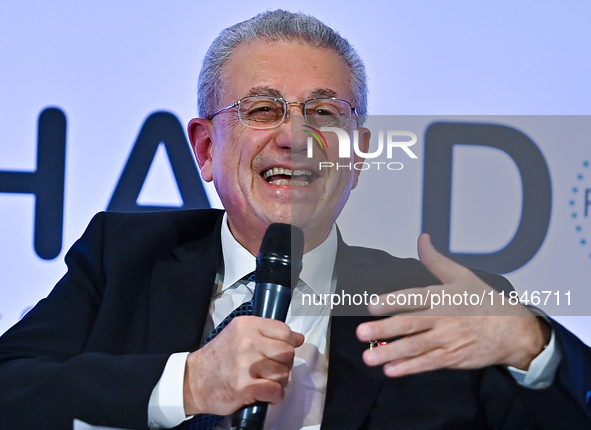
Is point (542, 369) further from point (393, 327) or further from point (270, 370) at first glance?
point (270, 370)

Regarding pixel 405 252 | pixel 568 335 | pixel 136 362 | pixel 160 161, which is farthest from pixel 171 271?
pixel 568 335

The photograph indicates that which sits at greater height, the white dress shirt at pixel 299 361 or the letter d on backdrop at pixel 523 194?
the letter d on backdrop at pixel 523 194

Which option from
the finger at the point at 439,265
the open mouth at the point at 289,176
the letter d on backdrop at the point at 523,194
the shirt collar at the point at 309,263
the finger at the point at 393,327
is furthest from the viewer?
the shirt collar at the point at 309,263

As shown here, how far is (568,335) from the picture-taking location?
1165 mm

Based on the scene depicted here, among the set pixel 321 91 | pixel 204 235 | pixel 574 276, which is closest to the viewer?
pixel 574 276

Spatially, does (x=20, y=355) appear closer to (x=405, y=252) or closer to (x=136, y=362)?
(x=136, y=362)

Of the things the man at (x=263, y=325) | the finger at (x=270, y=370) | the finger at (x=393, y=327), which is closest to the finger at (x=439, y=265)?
the man at (x=263, y=325)

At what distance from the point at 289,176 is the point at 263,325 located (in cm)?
54

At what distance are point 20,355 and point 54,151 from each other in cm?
78

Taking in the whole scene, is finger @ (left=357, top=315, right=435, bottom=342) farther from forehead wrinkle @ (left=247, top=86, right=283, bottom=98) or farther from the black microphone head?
forehead wrinkle @ (left=247, top=86, right=283, bottom=98)

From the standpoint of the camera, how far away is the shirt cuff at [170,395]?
1.18 metres

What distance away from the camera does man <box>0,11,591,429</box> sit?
1081 mm

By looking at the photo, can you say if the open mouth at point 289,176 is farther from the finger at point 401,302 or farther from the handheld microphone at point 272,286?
the finger at point 401,302

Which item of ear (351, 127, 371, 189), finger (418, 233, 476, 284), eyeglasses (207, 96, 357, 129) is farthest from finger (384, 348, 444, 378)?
eyeglasses (207, 96, 357, 129)
